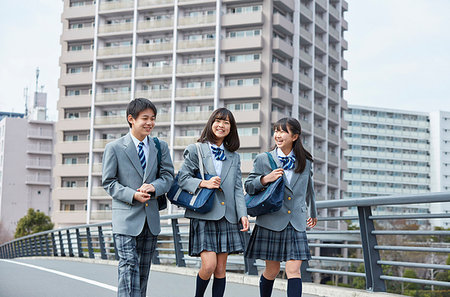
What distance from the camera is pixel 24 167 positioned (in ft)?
339

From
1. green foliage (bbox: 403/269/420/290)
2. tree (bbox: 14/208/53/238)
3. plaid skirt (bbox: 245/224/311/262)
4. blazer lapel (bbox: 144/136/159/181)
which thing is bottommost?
green foliage (bbox: 403/269/420/290)

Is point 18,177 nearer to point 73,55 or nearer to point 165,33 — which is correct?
point 73,55

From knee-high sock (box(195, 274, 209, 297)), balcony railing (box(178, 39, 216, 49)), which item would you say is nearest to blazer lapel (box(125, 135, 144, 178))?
knee-high sock (box(195, 274, 209, 297))

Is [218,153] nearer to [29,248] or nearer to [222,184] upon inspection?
[222,184]

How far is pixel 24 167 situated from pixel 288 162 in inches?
4035

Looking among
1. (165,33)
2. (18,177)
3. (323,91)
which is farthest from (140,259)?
(18,177)

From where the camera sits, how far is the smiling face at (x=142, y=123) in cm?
539

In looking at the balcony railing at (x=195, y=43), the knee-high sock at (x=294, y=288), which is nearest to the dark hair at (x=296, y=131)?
the knee-high sock at (x=294, y=288)

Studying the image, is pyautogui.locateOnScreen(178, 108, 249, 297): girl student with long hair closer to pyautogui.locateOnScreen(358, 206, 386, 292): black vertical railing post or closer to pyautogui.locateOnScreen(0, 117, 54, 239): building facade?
pyautogui.locateOnScreen(358, 206, 386, 292): black vertical railing post

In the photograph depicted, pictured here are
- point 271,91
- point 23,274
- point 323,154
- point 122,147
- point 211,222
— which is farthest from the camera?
point 323,154

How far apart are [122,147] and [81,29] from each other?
6620cm

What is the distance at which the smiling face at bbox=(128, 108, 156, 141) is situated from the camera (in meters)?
5.39

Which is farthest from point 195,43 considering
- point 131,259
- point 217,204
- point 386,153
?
point 386,153

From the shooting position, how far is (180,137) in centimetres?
6222
